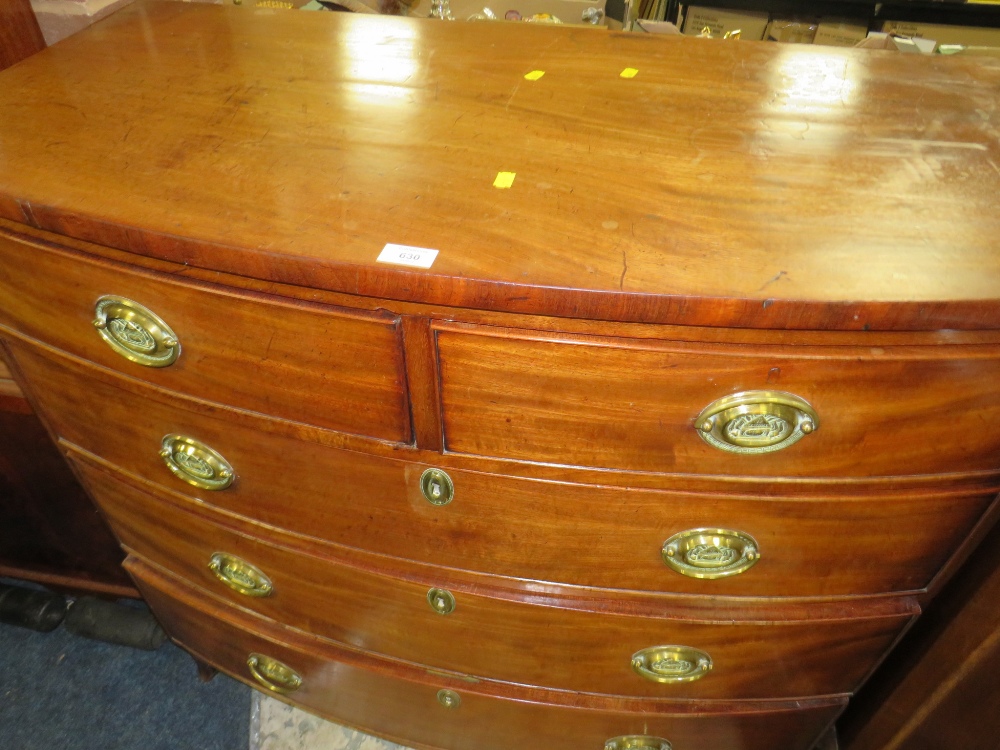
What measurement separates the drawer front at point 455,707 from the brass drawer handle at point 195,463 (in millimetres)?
300

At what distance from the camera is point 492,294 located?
517mm

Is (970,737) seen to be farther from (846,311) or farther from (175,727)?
(175,727)

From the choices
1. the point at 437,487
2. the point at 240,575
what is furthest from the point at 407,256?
the point at 240,575

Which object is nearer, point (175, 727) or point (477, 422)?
point (477, 422)

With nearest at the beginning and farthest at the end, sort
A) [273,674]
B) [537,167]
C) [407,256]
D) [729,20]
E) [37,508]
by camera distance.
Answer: [407,256] → [537,167] → [273,674] → [37,508] → [729,20]

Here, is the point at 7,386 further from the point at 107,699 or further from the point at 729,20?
the point at 729,20

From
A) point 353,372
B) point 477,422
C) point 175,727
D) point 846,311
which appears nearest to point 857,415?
point 846,311

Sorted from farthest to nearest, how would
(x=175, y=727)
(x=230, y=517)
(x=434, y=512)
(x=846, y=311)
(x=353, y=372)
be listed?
1. (x=175, y=727)
2. (x=230, y=517)
3. (x=434, y=512)
4. (x=353, y=372)
5. (x=846, y=311)

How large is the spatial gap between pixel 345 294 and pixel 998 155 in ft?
2.06

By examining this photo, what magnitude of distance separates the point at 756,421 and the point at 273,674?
2.77 feet

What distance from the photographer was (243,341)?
61cm

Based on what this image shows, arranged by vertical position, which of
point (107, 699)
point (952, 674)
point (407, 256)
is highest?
point (407, 256)

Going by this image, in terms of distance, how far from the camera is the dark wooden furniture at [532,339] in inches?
21.2

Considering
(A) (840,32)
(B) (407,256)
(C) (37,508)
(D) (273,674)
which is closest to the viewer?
(B) (407,256)
